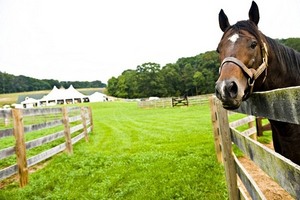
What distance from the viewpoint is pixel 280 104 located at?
1.39 meters

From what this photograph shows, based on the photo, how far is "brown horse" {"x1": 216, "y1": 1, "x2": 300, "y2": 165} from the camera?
2126 mm

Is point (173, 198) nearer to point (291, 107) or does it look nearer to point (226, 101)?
point (226, 101)

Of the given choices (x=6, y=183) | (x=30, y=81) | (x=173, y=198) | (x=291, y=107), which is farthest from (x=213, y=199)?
(x=30, y=81)

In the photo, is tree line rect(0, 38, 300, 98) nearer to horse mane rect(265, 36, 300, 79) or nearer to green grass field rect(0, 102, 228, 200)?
green grass field rect(0, 102, 228, 200)

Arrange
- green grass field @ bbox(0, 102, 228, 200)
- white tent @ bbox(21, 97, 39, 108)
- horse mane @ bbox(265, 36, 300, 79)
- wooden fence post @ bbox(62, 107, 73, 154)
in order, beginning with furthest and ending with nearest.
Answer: white tent @ bbox(21, 97, 39, 108)
wooden fence post @ bbox(62, 107, 73, 154)
green grass field @ bbox(0, 102, 228, 200)
horse mane @ bbox(265, 36, 300, 79)

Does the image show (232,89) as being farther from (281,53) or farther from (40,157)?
(40,157)

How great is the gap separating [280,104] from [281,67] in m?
1.67

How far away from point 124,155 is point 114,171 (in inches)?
62.7

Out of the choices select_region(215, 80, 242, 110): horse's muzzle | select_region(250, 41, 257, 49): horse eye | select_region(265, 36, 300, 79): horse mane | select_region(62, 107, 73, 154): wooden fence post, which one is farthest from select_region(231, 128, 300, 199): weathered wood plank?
select_region(62, 107, 73, 154): wooden fence post

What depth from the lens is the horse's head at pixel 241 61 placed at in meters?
2.09

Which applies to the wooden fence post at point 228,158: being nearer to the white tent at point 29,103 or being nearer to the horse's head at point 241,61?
the horse's head at point 241,61

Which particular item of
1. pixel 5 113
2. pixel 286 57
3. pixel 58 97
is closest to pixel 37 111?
pixel 5 113

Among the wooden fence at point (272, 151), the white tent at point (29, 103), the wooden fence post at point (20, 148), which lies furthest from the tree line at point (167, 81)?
the wooden fence at point (272, 151)

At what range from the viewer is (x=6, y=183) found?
565 cm
